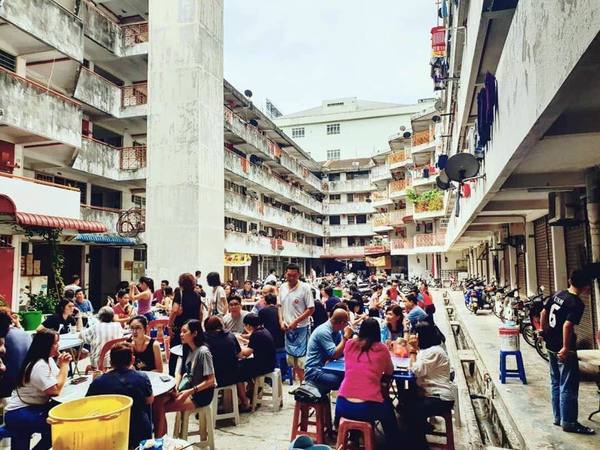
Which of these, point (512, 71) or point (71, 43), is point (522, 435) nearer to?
point (512, 71)

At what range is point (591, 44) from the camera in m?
2.50

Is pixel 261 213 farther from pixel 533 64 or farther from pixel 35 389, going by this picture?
pixel 533 64

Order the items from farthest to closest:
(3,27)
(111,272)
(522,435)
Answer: (111,272)
(3,27)
(522,435)

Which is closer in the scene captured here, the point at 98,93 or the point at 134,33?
the point at 98,93

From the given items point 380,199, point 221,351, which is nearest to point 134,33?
point 221,351

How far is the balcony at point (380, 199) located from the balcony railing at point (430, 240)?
842 centimetres

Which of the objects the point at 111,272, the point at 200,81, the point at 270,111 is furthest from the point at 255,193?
the point at 270,111

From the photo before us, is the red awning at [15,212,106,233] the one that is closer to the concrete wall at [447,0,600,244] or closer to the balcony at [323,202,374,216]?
the concrete wall at [447,0,600,244]

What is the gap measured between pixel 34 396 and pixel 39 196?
9.68 meters

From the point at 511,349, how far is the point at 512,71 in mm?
4836

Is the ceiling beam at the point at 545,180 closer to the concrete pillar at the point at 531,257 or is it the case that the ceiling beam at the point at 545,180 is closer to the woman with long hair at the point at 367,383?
the woman with long hair at the point at 367,383

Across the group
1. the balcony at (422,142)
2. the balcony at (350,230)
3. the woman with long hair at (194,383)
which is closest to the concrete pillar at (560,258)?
the woman with long hair at (194,383)

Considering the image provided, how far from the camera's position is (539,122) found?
3.79m

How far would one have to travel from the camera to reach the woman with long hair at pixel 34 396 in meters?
4.25
